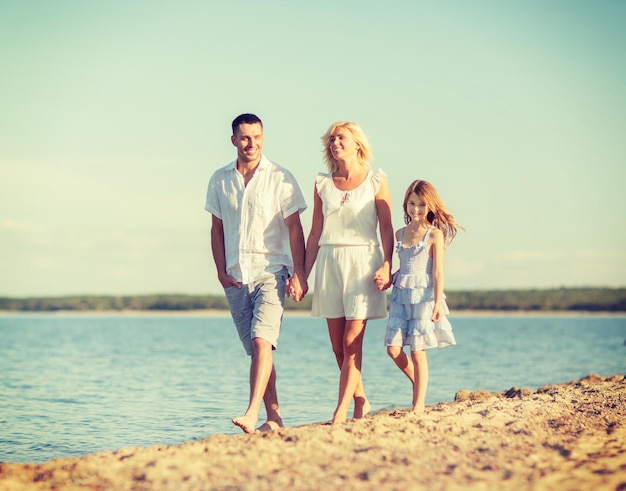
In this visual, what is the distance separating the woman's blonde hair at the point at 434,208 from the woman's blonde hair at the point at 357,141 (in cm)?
40

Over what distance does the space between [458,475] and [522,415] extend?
1.66 meters

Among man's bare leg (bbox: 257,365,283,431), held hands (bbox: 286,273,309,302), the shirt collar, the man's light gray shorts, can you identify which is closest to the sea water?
man's bare leg (bbox: 257,365,283,431)

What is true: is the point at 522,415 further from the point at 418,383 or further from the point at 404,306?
the point at 404,306

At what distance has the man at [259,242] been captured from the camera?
5.66 meters

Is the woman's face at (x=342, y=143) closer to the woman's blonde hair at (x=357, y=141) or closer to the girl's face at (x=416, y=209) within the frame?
the woman's blonde hair at (x=357, y=141)

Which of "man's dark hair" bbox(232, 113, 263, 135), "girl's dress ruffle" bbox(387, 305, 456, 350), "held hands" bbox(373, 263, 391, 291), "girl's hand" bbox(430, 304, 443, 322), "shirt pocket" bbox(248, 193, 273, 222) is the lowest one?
"girl's dress ruffle" bbox(387, 305, 456, 350)

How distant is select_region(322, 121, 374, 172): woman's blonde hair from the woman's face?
0.10 feet

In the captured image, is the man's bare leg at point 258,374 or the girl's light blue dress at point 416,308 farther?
the girl's light blue dress at point 416,308

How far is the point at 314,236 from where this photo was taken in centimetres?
586

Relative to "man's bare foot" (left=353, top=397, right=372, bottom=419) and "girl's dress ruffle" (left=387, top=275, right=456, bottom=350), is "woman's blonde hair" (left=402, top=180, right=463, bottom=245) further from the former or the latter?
"man's bare foot" (left=353, top=397, right=372, bottom=419)

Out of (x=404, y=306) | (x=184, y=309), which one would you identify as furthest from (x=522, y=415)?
(x=184, y=309)

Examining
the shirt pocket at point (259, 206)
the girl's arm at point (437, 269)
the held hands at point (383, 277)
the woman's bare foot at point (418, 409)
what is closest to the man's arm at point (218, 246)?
the shirt pocket at point (259, 206)

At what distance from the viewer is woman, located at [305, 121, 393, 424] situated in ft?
18.4

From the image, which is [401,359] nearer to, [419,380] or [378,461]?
[419,380]
